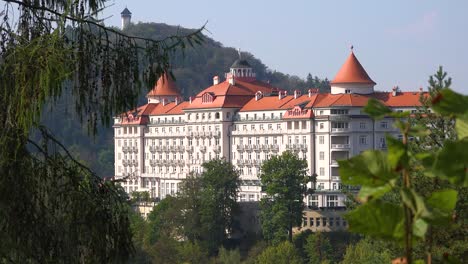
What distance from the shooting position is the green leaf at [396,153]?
275cm

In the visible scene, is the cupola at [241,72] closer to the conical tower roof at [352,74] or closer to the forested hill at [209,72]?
the conical tower roof at [352,74]

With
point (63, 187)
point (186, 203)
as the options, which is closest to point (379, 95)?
point (186, 203)

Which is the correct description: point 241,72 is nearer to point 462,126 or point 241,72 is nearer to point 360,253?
point 360,253

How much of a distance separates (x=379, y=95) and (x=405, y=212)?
9136cm

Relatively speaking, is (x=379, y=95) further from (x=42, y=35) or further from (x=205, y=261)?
(x=42, y=35)

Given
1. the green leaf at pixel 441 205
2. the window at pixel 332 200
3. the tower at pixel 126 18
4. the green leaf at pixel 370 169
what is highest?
the tower at pixel 126 18

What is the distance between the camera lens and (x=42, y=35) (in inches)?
378

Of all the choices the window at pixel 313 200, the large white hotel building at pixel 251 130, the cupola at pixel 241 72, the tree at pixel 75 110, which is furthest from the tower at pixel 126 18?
the tree at pixel 75 110

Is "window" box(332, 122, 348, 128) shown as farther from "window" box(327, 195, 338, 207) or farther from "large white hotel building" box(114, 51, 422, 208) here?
"window" box(327, 195, 338, 207)

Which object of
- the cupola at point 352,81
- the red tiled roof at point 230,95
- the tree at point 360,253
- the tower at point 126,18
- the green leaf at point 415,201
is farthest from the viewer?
the tower at point 126,18

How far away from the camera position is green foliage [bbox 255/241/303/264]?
66000 millimetres

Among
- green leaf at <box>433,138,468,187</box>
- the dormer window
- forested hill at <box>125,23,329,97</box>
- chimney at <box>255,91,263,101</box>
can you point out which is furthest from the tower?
green leaf at <box>433,138,468,187</box>

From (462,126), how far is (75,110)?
312 inches

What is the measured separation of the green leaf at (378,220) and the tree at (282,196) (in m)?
72.5
